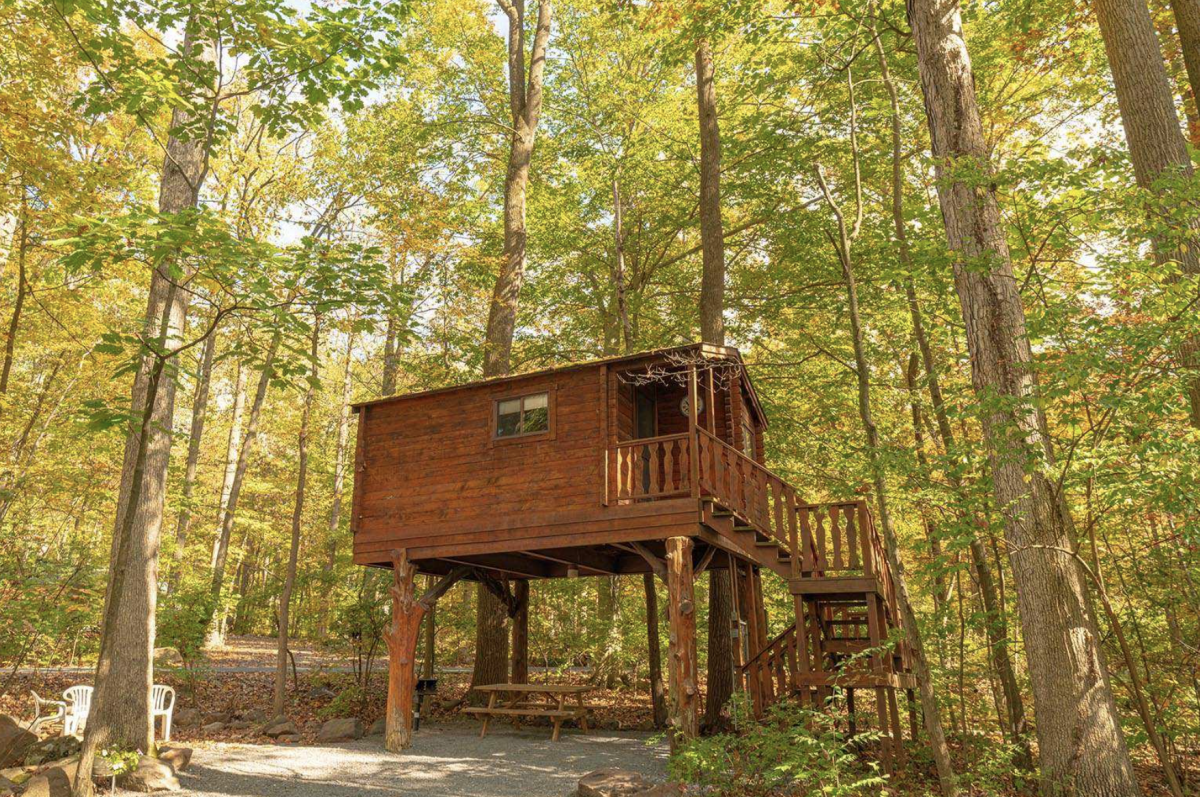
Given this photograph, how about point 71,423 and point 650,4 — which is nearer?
point 650,4

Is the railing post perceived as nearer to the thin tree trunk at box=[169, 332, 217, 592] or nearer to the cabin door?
the cabin door

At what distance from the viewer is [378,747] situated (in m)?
12.8

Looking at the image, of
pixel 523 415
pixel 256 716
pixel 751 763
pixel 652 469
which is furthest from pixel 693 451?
pixel 256 716

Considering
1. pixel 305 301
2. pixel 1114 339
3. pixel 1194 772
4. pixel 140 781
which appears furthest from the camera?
pixel 1194 772

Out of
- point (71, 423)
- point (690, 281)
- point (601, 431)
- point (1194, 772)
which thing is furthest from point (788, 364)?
point (71, 423)

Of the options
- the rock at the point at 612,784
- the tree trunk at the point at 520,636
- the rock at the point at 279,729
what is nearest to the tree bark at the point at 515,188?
the tree trunk at the point at 520,636

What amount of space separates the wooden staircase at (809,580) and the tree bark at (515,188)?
21.1 feet

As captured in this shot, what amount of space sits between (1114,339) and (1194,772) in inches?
372

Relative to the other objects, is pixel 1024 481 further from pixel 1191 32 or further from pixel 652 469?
pixel 1191 32

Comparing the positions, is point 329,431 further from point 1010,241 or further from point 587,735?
point 1010,241

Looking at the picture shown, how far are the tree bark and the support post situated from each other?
22.4 feet

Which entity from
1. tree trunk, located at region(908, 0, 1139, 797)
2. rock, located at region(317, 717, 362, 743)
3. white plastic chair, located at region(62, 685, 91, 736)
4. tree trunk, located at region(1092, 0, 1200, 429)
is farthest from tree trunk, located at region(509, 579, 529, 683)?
tree trunk, located at region(1092, 0, 1200, 429)

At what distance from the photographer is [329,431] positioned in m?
33.9

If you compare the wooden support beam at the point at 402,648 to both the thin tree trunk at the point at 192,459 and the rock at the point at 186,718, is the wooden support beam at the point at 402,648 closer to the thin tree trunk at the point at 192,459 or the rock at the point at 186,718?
the rock at the point at 186,718
